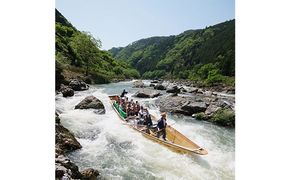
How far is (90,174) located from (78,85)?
22.5 feet

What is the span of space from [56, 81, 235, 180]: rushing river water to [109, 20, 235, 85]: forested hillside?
3604 mm

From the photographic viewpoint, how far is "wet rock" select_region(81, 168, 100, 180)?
3505 millimetres

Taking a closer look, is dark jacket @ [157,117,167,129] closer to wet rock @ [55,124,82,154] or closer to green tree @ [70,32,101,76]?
wet rock @ [55,124,82,154]

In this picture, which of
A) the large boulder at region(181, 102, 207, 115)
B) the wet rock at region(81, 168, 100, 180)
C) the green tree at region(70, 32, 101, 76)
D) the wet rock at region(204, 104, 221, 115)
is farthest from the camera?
the green tree at region(70, 32, 101, 76)

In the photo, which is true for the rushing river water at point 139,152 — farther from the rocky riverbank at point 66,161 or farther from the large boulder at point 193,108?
the large boulder at point 193,108

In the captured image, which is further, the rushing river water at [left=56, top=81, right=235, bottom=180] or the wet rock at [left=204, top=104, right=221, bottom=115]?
the wet rock at [left=204, top=104, right=221, bottom=115]

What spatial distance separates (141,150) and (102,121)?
1930 millimetres

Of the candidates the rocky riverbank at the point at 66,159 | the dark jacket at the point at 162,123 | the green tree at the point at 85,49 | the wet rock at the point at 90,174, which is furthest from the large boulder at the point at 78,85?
the wet rock at the point at 90,174

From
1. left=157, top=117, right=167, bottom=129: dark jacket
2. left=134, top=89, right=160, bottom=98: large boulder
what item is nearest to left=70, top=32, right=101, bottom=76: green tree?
left=134, top=89, right=160, bottom=98: large boulder

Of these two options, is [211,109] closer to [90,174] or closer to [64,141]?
[64,141]

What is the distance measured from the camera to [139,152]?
14.7 ft
